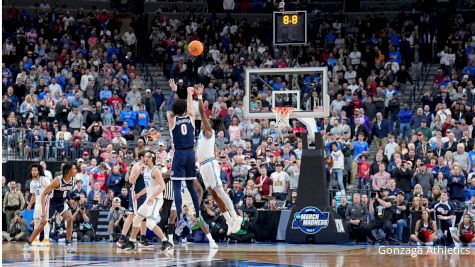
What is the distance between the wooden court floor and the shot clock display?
18.9 ft

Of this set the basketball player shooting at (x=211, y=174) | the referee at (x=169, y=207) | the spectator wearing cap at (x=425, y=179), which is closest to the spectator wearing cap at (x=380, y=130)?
the spectator wearing cap at (x=425, y=179)

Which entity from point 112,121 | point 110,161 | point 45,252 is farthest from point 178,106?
point 112,121

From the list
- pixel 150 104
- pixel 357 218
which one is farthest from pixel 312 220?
pixel 150 104

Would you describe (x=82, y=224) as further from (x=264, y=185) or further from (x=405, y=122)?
(x=405, y=122)

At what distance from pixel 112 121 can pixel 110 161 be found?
3.62 meters

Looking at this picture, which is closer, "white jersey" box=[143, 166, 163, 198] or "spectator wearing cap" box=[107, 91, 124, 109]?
"white jersey" box=[143, 166, 163, 198]

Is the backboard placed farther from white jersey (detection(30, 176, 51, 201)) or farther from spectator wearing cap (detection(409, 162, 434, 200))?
white jersey (detection(30, 176, 51, 201))

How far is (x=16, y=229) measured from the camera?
24.2 meters

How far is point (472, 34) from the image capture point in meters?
34.4

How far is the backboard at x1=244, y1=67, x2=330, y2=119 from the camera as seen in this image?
22.3m

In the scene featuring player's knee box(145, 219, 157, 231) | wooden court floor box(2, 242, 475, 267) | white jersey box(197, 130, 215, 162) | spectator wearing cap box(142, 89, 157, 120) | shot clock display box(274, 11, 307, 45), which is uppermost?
shot clock display box(274, 11, 307, 45)

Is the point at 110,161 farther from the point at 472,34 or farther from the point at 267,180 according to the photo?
the point at 472,34

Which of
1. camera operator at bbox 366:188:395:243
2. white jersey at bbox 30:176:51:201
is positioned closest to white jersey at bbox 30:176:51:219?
white jersey at bbox 30:176:51:201

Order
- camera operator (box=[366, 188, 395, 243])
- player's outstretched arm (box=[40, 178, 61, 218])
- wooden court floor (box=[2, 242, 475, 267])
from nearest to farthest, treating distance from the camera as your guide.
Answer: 1. wooden court floor (box=[2, 242, 475, 267])
2. player's outstretched arm (box=[40, 178, 61, 218])
3. camera operator (box=[366, 188, 395, 243])
